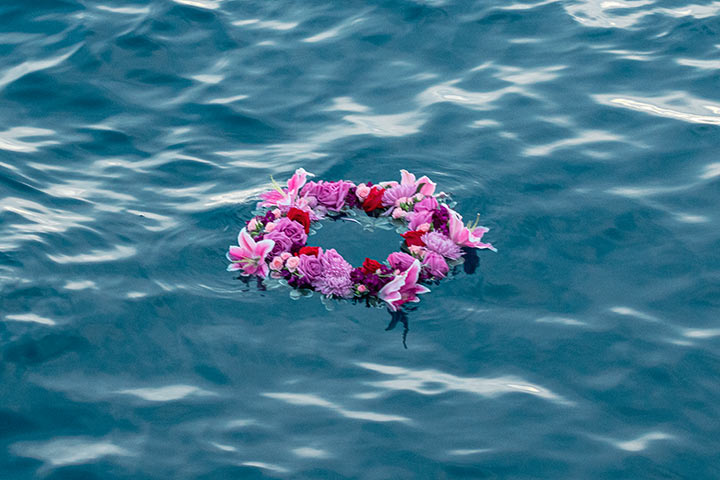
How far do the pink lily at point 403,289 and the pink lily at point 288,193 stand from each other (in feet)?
5.05

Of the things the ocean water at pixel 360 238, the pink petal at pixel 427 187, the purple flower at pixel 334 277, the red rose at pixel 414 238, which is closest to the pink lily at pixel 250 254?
the ocean water at pixel 360 238

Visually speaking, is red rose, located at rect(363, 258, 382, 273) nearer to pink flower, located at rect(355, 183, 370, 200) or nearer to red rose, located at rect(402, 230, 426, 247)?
red rose, located at rect(402, 230, 426, 247)

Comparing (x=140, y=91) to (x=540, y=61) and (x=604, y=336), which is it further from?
(x=604, y=336)

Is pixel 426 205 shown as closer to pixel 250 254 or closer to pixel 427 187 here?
pixel 427 187

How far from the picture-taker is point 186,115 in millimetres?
10453

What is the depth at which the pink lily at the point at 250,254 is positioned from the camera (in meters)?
7.57

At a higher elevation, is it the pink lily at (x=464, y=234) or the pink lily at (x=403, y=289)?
the pink lily at (x=464, y=234)

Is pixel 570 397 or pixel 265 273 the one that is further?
pixel 265 273

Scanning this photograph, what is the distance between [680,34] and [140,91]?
22.8 ft

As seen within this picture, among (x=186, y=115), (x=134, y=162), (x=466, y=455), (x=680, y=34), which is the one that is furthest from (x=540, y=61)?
(x=466, y=455)

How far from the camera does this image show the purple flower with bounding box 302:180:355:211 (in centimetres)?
839

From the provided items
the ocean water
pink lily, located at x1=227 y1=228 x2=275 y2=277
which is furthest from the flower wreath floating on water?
the ocean water

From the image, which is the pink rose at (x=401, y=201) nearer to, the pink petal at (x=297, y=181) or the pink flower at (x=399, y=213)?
the pink flower at (x=399, y=213)

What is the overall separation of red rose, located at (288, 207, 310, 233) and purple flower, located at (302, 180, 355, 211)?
454 millimetres
